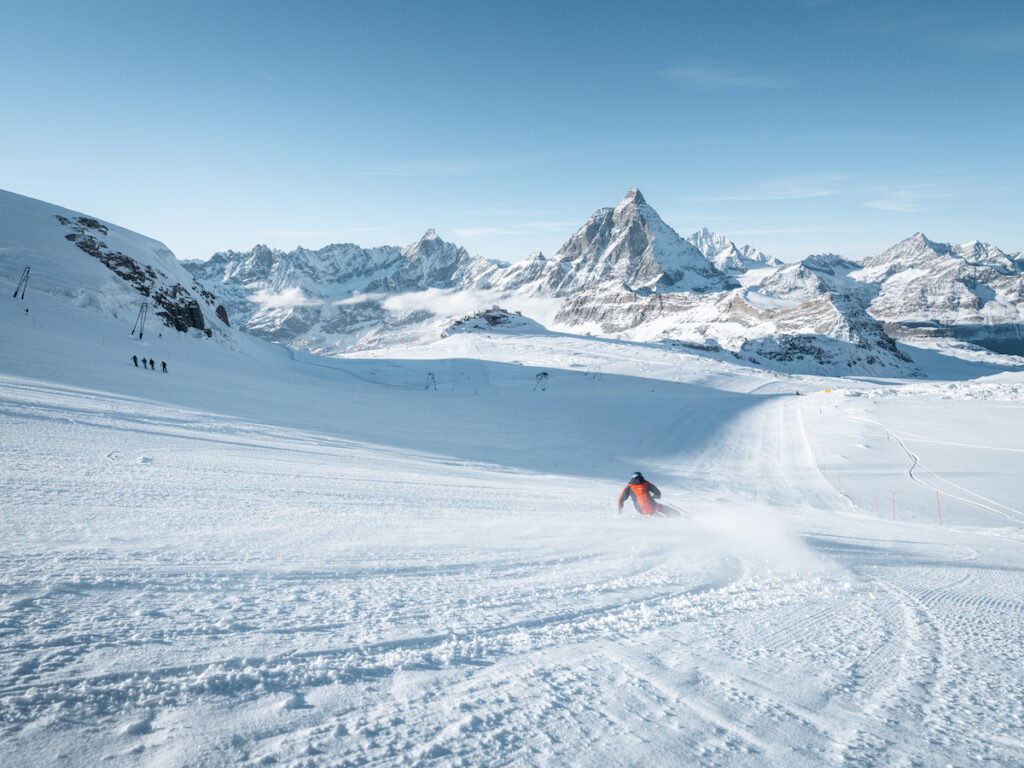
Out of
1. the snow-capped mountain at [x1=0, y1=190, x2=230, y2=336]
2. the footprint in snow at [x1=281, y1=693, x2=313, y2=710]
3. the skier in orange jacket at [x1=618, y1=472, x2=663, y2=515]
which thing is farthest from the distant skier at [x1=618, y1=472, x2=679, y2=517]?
the snow-capped mountain at [x1=0, y1=190, x2=230, y2=336]

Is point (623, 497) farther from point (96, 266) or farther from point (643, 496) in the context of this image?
point (96, 266)

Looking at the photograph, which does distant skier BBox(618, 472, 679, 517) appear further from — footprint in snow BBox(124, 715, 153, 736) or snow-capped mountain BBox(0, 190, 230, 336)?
snow-capped mountain BBox(0, 190, 230, 336)

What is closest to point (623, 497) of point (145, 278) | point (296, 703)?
point (296, 703)

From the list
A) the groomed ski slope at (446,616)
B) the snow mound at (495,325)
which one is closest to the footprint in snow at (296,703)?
the groomed ski slope at (446,616)

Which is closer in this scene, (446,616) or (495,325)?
(446,616)

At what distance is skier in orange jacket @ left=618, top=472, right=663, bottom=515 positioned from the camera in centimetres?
970

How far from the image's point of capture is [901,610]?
524 centimetres

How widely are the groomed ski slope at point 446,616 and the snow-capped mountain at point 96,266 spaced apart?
28.0 m

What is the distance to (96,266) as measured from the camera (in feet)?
127

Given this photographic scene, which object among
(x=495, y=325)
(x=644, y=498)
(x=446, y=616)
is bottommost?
(x=446, y=616)

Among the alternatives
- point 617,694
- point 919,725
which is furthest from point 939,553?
point 617,694

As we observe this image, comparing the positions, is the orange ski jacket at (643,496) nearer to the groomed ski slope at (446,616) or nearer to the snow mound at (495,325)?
the groomed ski slope at (446,616)

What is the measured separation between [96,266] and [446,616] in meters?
49.8

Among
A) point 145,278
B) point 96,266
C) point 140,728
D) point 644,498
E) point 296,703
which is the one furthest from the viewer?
point 145,278
